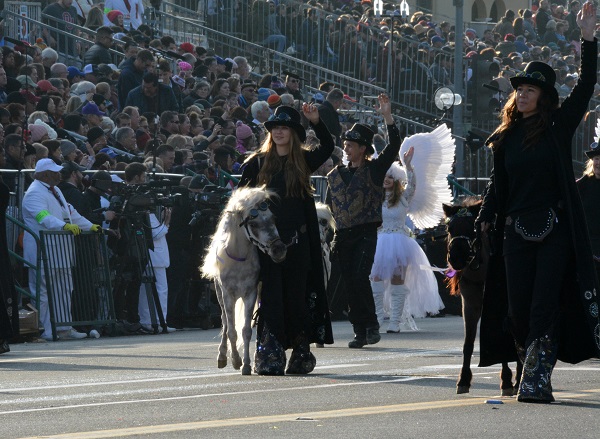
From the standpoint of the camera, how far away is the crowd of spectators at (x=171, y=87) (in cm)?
2005

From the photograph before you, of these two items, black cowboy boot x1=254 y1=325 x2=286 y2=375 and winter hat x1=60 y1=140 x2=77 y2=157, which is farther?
winter hat x1=60 y1=140 x2=77 y2=157

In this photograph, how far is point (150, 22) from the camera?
3047cm

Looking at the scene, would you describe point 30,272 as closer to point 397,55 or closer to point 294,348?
point 294,348

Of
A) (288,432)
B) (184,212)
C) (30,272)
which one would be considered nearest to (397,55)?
(184,212)

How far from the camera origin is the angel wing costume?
1783 centimetres

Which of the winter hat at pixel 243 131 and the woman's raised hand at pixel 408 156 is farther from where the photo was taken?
the winter hat at pixel 243 131

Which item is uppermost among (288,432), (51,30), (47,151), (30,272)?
(51,30)

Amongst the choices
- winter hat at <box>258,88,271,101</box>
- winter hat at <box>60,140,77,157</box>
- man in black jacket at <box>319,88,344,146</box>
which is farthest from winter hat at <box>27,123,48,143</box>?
winter hat at <box>258,88,271,101</box>

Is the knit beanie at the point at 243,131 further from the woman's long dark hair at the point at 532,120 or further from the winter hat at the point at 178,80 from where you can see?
the woman's long dark hair at the point at 532,120

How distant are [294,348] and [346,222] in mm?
3809

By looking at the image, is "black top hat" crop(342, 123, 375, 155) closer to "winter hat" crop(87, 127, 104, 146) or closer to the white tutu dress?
the white tutu dress

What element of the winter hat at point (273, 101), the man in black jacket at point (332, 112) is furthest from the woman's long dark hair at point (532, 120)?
the winter hat at point (273, 101)

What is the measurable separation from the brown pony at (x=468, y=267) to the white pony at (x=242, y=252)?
6.07ft

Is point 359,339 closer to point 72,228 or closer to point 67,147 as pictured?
point 72,228
